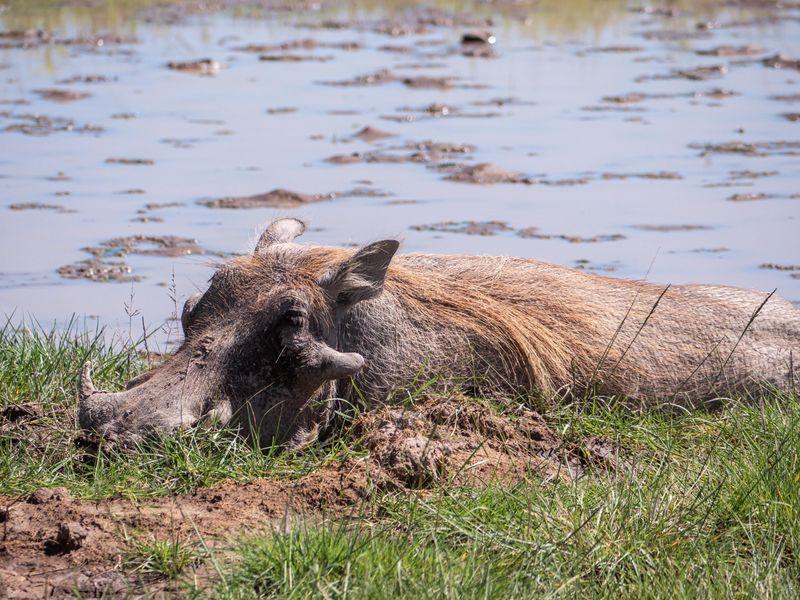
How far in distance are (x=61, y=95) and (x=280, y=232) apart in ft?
32.3

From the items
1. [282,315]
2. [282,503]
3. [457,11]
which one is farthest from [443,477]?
[457,11]

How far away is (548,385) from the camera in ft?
19.5

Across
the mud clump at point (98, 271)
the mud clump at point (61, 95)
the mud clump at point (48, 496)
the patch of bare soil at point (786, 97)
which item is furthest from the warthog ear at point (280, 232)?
the patch of bare soil at point (786, 97)

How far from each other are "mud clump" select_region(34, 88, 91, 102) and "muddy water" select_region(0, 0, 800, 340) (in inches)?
1.7

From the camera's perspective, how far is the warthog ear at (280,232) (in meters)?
6.01

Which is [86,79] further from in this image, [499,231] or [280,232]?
[280,232]

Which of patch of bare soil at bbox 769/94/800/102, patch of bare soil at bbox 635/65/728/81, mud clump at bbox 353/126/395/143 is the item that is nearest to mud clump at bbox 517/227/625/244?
mud clump at bbox 353/126/395/143

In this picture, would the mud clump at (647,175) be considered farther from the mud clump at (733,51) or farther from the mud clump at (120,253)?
the mud clump at (733,51)

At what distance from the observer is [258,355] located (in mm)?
5391

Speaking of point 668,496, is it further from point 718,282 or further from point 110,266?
point 110,266

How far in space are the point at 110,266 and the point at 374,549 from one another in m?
5.18

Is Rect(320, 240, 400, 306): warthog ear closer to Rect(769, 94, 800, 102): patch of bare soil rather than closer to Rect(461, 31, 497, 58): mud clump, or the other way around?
Rect(769, 94, 800, 102): patch of bare soil

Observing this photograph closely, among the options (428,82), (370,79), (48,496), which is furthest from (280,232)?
(370,79)

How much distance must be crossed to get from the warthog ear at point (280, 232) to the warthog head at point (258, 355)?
25cm
